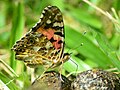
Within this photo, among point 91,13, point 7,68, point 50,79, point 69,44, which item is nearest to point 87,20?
point 91,13

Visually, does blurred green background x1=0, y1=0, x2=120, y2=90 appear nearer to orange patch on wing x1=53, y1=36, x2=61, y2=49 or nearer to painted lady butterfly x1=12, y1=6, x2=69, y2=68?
painted lady butterfly x1=12, y1=6, x2=69, y2=68

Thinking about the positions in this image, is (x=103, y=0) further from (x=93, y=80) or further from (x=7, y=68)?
(x=93, y=80)

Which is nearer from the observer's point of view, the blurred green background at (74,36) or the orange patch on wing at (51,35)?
the orange patch on wing at (51,35)

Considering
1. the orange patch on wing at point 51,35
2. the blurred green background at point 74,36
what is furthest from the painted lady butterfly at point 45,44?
the blurred green background at point 74,36

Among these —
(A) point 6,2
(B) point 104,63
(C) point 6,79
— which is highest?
(A) point 6,2

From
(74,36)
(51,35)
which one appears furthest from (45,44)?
(74,36)

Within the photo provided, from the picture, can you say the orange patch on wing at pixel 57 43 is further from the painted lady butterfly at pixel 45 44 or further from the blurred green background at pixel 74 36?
the blurred green background at pixel 74 36
